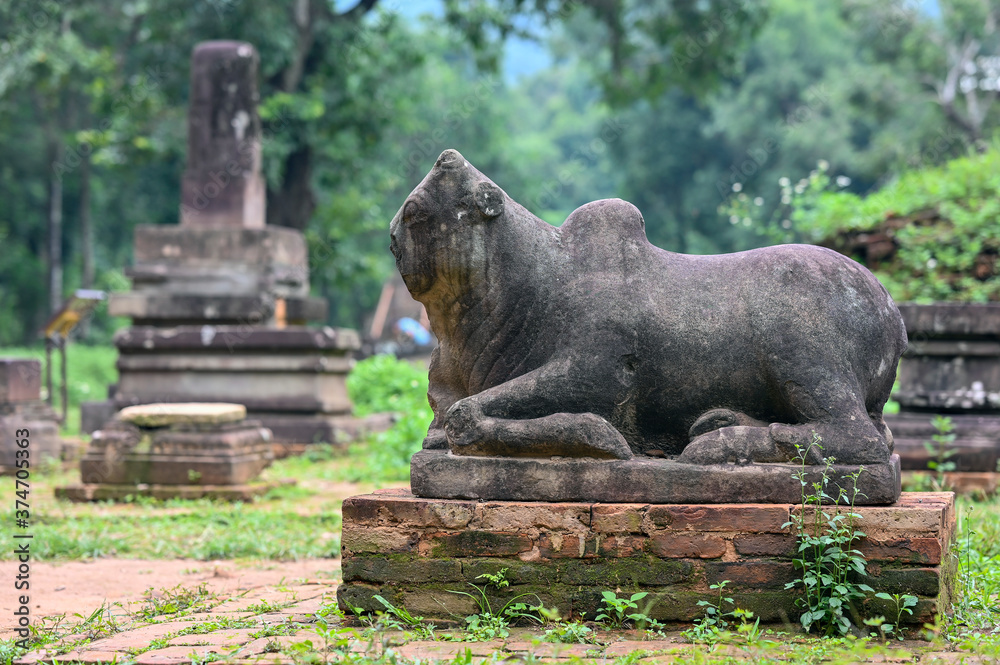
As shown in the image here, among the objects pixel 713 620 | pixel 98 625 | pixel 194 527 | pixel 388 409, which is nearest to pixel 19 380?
pixel 194 527

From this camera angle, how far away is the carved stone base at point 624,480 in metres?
3.57

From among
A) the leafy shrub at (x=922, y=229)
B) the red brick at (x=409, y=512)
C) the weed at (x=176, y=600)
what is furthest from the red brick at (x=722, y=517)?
the leafy shrub at (x=922, y=229)

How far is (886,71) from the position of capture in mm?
23172

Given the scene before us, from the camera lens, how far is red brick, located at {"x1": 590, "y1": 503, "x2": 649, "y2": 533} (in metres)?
3.58

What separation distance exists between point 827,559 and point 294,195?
44.5 ft

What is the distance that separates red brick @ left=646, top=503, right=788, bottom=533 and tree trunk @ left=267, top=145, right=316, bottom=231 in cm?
1290

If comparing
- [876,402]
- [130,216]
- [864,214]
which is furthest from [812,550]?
[130,216]

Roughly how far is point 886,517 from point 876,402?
0.68 meters

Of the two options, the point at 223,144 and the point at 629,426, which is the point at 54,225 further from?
the point at 629,426

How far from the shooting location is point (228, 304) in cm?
1043

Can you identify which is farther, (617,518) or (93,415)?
(93,415)

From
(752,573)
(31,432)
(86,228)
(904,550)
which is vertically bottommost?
(31,432)

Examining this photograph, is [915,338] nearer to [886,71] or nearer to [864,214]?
[864,214]

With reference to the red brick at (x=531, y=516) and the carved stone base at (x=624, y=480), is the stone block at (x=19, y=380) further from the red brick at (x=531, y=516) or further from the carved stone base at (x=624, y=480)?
the red brick at (x=531, y=516)
